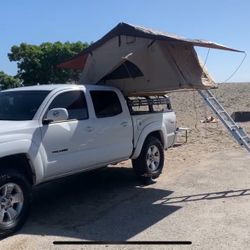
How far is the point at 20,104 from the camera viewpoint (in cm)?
717

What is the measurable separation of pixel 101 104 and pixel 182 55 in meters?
1.86

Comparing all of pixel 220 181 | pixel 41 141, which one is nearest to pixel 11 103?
pixel 41 141

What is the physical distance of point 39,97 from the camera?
23.4 ft

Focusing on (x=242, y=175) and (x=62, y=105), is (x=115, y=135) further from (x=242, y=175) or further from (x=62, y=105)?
(x=242, y=175)

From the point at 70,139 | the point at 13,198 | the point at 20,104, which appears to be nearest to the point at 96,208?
the point at 70,139

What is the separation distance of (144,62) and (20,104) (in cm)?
256

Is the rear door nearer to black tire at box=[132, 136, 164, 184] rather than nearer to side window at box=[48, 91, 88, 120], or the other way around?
side window at box=[48, 91, 88, 120]

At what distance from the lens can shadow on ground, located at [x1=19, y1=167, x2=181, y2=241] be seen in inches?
249

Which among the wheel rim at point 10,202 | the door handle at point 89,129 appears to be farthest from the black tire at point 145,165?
the wheel rim at point 10,202

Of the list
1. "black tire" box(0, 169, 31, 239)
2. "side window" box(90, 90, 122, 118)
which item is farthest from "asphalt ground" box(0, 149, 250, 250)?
"side window" box(90, 90, 122, 118)

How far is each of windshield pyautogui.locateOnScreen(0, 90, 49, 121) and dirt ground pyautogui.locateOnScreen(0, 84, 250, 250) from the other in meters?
1.53

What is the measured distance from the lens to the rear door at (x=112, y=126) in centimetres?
779

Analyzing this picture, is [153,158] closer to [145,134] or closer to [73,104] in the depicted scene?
[145,134]

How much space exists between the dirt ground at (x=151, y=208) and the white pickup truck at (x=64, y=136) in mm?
513
